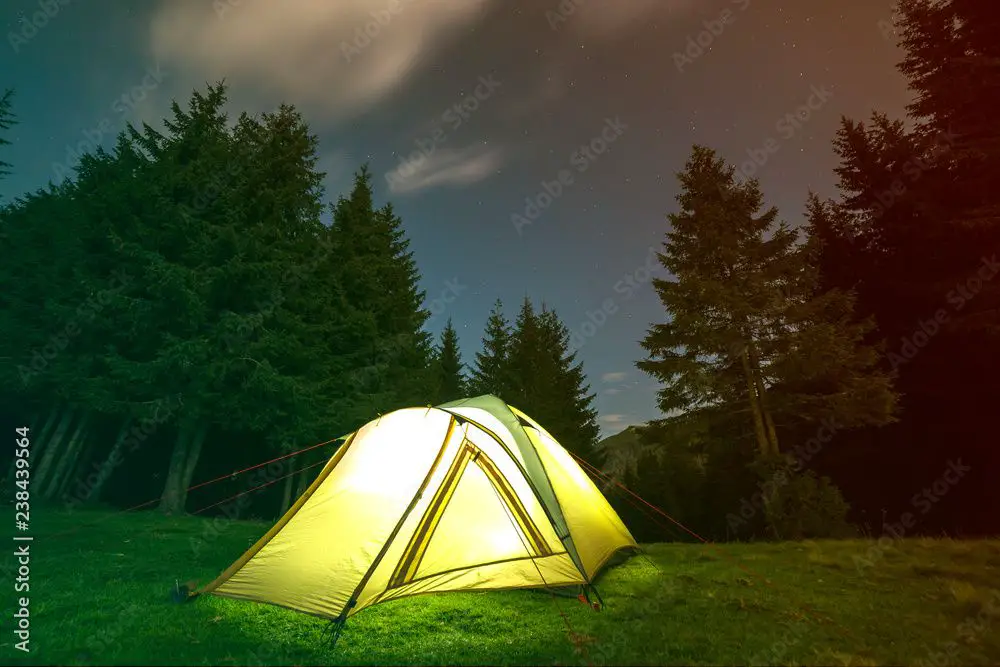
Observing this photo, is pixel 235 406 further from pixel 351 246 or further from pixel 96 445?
pixel 96 445

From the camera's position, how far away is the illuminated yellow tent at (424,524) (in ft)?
16.8

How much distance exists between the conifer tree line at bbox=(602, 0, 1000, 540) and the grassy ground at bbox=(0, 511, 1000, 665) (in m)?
6.07

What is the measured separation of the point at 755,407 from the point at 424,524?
1191 centimetres

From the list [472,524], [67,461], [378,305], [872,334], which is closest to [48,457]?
[67,461]

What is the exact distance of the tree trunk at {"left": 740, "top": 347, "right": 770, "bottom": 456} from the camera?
45.5ft

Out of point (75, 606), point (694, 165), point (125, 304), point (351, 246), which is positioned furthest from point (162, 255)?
point (694, 165)

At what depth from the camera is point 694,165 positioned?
658 inches

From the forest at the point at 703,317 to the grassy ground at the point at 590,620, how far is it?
5288mm

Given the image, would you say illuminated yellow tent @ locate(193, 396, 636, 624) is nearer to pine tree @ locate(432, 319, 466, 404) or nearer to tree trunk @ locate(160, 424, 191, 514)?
tree trunk @ locate(160, 424, 191, 514)

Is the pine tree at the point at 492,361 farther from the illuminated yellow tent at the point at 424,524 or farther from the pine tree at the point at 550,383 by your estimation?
the illuminated yellow tent at the point at 424,524

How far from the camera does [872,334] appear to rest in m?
17.1

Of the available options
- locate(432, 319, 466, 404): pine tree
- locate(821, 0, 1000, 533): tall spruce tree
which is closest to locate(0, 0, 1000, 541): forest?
locate(821, 0, 1000, 533): tall spruce tree

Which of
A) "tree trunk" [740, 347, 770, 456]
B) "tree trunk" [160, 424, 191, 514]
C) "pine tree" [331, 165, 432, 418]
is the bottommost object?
"tree trunk" [160, 424, 191, 514]

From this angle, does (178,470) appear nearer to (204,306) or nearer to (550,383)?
(204,306)
